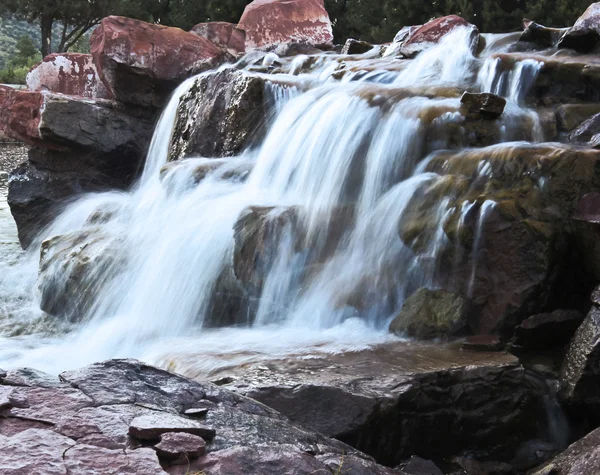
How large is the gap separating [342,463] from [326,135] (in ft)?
16.6

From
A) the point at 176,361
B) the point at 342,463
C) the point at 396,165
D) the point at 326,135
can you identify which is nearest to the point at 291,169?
the point at 326,135

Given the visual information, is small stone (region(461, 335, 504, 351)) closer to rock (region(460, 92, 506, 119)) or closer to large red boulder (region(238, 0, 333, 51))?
rock (region(460, 92, 506, 119))

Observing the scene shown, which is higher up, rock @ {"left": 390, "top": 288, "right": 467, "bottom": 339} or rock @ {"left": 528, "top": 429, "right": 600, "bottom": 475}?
rock @ {"left": 390, "top": 288, "right": 467, "bottom": 339}

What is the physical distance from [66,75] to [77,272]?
762 centimetres

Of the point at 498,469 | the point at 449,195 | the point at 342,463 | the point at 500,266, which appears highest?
the point at 449,195

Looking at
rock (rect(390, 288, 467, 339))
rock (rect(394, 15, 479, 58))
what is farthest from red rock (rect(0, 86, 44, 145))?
rock (rect(390, 288, 467, 339))

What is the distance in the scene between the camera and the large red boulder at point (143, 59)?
10.6 metres

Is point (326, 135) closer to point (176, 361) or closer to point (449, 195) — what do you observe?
point (449, 195)

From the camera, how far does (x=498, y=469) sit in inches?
146

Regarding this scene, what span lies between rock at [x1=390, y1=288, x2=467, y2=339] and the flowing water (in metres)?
0.16

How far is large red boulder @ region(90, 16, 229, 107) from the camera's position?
10633mm

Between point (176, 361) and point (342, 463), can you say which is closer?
point (342, 463)

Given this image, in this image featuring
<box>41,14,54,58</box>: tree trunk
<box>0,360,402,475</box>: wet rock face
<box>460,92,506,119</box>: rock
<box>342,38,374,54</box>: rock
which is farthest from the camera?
<box>41,14,54,58</box>: tree trunk

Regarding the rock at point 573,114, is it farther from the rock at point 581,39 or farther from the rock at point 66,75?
the rock at point 66,75
